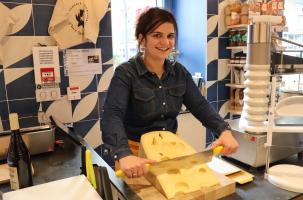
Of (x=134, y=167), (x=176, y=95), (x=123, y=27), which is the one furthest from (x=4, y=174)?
(x=123, y=27)

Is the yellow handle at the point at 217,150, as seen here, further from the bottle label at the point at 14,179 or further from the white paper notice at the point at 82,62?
the white paper notice at the point at 82,62

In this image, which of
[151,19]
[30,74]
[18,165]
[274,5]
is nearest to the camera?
[18,165]

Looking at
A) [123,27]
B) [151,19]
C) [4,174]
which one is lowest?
[4,174]

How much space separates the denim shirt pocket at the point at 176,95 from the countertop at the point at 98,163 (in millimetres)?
360

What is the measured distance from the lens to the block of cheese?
0.83 metres

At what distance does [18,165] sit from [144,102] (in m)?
0.57

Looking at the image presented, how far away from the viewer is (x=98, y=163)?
96cm

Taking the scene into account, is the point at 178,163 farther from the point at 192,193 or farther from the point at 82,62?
the point at 82,62

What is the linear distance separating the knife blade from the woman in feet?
0.67

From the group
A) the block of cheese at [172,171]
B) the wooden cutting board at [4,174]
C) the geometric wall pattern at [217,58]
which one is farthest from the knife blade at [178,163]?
the geometric wall pattern at [217,58]

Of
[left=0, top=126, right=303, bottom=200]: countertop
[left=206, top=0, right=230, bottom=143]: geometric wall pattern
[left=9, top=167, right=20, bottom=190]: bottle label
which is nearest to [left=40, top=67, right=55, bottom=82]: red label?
[left=0, top=126, right=303, bottom=200]: countertop

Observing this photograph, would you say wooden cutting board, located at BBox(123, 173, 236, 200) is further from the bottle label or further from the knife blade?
the bottle label

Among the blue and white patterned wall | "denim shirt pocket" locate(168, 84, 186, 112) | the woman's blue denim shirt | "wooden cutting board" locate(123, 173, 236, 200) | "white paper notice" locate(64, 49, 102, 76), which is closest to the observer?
"wooden cutting board" locate(123, 173, 236, 200)

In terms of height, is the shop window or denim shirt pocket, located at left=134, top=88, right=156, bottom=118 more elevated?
the shop window
